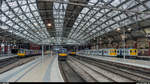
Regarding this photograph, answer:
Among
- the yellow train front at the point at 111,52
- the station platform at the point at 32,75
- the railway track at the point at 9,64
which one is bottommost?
the railway track at the point at 9,64

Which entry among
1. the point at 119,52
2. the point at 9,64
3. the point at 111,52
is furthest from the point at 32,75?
the point at 111,52

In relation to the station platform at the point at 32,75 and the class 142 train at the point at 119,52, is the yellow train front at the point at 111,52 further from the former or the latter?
the station platform at the point at 32,75

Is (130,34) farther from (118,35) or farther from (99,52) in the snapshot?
(99,52)

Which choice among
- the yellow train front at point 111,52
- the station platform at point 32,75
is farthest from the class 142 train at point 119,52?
the station platform at point 32,75

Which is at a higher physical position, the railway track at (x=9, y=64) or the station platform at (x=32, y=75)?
the station platform at (x=32, y=75)

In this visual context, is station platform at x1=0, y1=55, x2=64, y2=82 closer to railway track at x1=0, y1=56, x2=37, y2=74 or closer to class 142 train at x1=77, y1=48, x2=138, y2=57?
railway track at x1=0, y1=56, x2=37, y2=74

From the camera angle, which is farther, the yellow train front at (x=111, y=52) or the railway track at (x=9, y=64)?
the yellow train front at (x=111, y=52)

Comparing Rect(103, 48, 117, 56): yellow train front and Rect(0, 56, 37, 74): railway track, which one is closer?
Rect(0, 56, 37, 74): railway track

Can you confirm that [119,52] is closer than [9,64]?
No

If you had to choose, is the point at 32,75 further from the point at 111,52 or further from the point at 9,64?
the point at 111,52

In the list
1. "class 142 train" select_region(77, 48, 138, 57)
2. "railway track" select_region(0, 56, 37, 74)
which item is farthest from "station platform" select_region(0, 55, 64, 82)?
"class 142 train" select_region(77, 48, 138, 57)

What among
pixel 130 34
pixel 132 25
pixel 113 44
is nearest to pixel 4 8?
pixel 132 25

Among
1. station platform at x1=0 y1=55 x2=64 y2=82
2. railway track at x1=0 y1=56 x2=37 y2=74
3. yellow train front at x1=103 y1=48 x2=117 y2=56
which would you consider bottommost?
railway track at x1=0 y1=56 x2=37 y2=74

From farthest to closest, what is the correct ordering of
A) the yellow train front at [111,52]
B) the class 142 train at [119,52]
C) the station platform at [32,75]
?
the yellow train front at [111,52], the class 142 train at [119,52], the station platform at [32,75]
